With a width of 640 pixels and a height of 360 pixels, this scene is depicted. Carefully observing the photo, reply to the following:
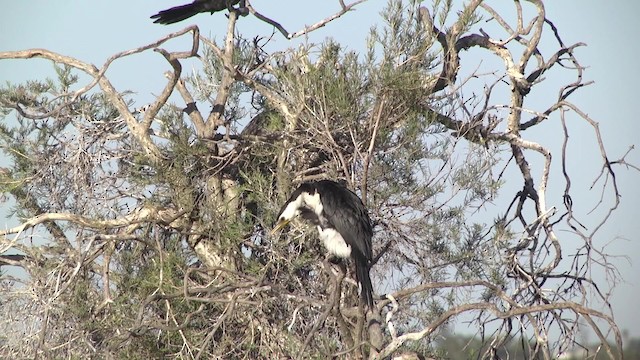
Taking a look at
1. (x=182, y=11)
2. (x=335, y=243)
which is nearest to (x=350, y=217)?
(x=335, y=243)

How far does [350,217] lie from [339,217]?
6cm

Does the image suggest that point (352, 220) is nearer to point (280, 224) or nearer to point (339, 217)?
point (339, 217)

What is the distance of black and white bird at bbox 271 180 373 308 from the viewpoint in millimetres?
5285

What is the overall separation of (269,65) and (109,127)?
119 centimetres

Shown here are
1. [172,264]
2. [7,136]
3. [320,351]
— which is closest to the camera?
[320,351]

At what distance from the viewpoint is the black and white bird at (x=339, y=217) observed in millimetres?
5285

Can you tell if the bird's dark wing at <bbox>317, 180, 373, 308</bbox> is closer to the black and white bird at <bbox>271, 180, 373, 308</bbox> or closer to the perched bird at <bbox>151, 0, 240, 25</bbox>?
the black and white bird at <bbox>271, 180, 373, 308</bbox>

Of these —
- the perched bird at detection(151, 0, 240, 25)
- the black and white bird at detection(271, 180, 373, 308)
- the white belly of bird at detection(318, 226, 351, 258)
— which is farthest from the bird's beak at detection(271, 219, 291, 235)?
the perched bird at detection(151, 0, 240, 25)

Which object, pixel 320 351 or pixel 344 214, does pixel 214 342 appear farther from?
pixel 344 214

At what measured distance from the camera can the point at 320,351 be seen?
5.30m

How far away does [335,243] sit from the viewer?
551 cm

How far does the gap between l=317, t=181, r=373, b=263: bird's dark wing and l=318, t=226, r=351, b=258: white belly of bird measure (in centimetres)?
7

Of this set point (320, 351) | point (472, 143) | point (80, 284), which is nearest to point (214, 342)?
point (320, 351)

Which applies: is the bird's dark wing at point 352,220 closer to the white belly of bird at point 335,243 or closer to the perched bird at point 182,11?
the white belly of bird at point 335,243
